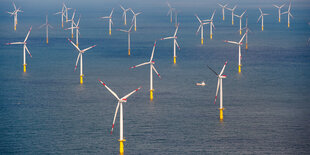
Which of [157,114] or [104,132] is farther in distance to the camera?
[157,114]

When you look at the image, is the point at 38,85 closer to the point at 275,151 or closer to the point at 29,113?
the point at 29,113

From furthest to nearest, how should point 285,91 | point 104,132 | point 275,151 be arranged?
point 285,91 < point 104,132 < point 275,151

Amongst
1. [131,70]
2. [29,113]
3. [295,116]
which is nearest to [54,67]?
[131,70]

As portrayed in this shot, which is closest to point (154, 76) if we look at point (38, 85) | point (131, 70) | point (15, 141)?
point (131, 70)

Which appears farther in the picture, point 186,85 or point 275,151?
point 186,85

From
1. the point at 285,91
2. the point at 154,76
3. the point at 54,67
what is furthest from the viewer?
the point at 54,67

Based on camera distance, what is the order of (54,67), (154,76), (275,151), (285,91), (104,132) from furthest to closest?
(54,67) < (154,76) < (285,91) < (104,132) < (275,151)

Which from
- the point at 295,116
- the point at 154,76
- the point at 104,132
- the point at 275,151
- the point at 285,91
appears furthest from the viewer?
the point at 154,76

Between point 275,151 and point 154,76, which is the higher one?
point 154,76

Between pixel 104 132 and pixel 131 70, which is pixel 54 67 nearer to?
pixel 131 70

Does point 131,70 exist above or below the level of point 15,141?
above
